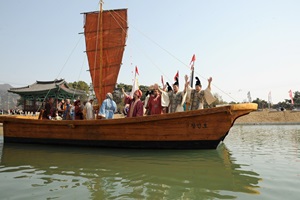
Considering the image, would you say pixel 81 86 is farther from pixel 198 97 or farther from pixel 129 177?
pixel 129 177

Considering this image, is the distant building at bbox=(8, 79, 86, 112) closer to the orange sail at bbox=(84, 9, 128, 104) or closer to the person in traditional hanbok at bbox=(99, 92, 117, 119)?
the orange sail at bbox=(84, 9, 128, 104)

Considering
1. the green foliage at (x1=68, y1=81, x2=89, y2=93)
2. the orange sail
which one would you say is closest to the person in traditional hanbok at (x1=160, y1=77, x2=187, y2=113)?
the orange sail

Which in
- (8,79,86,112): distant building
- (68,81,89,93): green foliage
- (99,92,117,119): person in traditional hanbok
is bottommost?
(99,92,117,119): person in traditional hanbok

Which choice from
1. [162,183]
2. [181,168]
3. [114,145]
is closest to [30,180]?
[162,183]

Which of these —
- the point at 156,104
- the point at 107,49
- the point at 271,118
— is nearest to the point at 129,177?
the point at 156,104

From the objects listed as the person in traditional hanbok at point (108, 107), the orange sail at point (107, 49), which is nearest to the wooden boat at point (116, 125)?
the orange sail at point (107, 49)

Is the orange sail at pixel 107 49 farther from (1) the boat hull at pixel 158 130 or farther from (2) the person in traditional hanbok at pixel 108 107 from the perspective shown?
(1) the boat hull at pixel 158 130

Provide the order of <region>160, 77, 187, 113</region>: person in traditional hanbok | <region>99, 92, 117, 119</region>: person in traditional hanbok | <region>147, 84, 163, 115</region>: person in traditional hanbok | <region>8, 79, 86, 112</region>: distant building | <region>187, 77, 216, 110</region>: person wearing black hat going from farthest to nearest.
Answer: <region>8, 79, 86, 112</region>: distant building < <region>99, 92, 117, 119</region>: person in traditional hanbok < <region>147, 84, 163, 115</region>: person in traditional hanbok < <region>160, 77, 187, 113</region>: person in traditional hanbok < <region>187, 77, 216, 110</region>: person wearing black hat

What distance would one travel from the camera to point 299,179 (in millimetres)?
3459

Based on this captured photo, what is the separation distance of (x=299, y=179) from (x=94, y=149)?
506 centimetres

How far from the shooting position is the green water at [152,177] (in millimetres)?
2961

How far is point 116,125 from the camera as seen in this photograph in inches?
254

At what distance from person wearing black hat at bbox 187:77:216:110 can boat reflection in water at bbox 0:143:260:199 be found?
1.36 meters

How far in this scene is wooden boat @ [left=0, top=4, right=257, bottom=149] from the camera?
5609 mm
